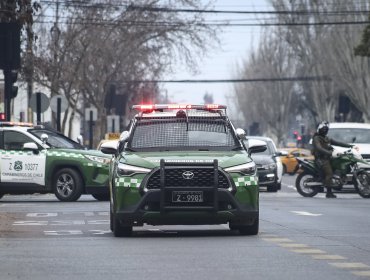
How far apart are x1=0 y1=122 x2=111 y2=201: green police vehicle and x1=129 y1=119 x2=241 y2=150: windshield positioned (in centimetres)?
1145

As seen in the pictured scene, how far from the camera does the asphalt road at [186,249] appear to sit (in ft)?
43.4

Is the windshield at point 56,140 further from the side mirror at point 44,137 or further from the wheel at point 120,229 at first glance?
the wheel at point 120,229

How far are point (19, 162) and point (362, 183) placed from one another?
848 centimetres

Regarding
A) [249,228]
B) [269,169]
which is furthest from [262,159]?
[249,228]

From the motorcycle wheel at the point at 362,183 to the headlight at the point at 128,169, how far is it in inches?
679

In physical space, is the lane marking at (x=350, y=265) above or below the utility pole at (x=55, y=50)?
below

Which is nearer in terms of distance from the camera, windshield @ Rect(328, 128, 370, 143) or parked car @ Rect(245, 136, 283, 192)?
parked car @ Rect(245, 136, 283, 192)

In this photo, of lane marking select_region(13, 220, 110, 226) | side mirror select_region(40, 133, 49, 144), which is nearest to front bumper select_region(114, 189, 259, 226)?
lane marking select_region(13, 220, 110, 226)

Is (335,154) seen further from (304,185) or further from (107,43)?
(107,43)

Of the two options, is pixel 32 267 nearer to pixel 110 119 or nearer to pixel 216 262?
pixel 216 262

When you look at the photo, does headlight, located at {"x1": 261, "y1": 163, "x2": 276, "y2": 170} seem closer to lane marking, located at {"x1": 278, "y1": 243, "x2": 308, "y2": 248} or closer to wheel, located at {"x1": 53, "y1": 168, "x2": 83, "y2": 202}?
wheel, located at {"x1": 53, "y1": 168, "x2": 83, "y2": 202}

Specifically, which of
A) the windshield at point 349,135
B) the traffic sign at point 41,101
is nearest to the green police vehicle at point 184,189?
the windshield at point 349,135

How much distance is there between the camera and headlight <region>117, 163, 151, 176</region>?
18125mm

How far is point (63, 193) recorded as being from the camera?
31375mm
